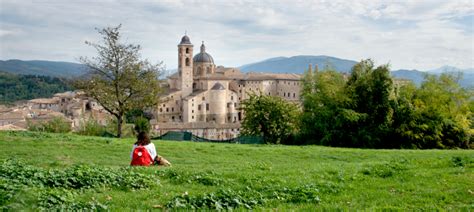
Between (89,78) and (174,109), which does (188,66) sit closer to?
(174,109)

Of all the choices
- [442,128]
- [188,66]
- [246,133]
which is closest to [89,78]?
[246,133]

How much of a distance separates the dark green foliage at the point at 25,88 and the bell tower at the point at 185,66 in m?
51.9

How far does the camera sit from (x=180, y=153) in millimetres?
17406

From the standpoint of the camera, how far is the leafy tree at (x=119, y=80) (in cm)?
Result: 2934

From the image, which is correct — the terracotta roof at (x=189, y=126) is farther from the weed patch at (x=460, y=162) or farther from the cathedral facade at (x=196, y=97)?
the weed patch at (x=460, y=162)

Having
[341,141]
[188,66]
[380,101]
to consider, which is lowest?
[341,141]

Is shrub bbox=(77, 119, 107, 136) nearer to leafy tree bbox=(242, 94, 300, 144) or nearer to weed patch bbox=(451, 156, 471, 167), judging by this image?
leafy tree bbox=(242, 94, 300, 144)

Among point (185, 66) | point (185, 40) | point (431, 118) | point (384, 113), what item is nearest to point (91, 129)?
point (384, 113)

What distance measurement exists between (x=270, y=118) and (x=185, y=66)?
58.9 metres

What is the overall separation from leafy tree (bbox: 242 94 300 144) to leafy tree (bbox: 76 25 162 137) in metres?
9.30

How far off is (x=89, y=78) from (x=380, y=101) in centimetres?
2156

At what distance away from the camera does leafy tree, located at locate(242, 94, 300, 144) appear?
35375 millimetres

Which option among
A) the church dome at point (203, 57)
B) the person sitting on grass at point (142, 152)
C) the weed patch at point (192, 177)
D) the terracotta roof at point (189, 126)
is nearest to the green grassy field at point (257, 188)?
the weed patch at point (192, 177)

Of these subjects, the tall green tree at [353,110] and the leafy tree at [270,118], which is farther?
the leafy tree at [270,118]
